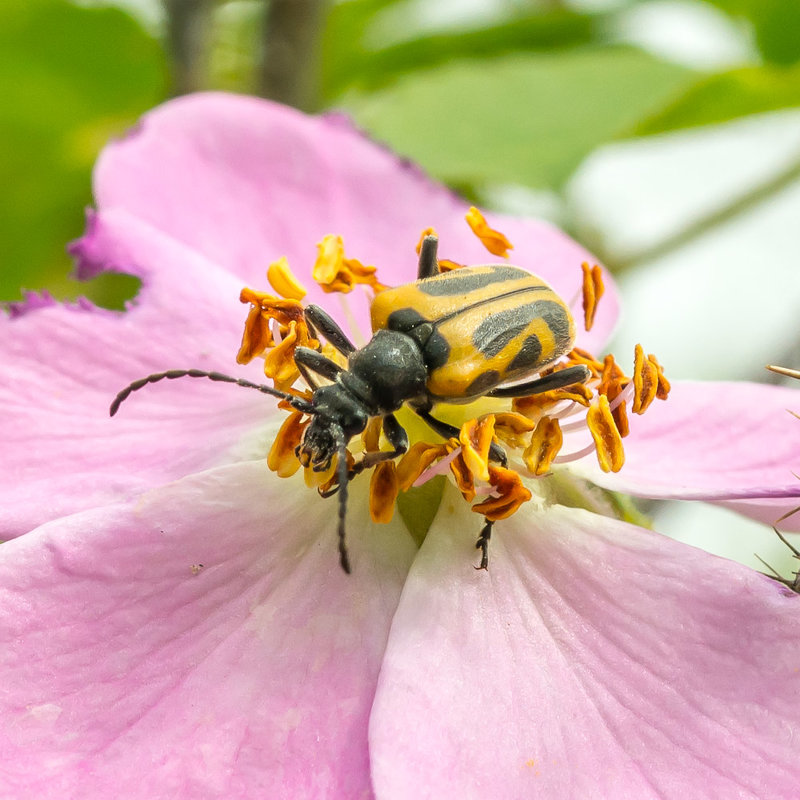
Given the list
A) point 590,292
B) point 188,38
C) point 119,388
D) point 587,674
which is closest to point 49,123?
point 188,38

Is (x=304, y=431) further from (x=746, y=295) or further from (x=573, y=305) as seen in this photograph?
(x=746, y=295)

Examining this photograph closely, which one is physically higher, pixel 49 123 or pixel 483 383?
pixel 483 383

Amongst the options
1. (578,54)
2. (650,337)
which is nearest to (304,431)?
(578,54)

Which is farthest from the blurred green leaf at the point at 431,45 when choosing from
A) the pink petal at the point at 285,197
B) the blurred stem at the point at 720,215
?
the pink petal at the point at 285,197

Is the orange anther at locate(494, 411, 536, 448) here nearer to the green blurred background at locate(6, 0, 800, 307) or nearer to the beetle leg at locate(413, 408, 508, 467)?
the beetle leg at locate(413, 408, 508, 467)

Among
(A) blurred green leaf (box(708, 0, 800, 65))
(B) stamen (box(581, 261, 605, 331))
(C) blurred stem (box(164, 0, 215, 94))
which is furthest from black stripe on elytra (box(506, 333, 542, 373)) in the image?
(A) blurred green leaf (box(708, 0, 800, 65))

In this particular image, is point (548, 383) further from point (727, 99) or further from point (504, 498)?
point (727, 99)

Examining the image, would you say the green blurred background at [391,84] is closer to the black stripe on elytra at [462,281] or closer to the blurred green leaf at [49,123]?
the blurred green leaf at [49,123]
